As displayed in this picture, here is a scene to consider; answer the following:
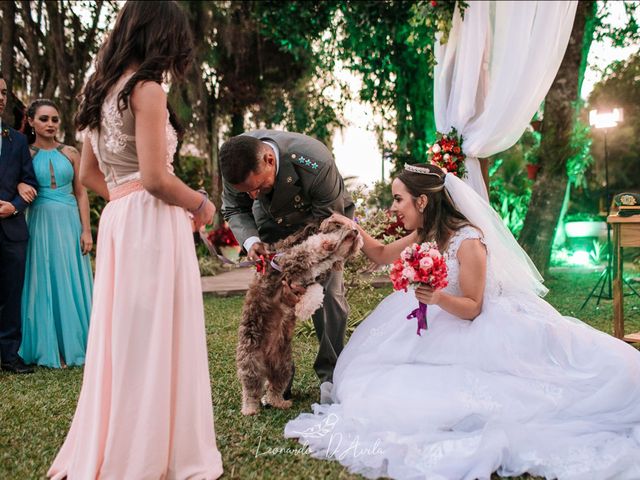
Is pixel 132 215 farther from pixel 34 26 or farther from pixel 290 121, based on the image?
pixel 290 121

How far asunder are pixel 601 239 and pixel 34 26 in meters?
14.6

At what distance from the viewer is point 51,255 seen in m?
5.13

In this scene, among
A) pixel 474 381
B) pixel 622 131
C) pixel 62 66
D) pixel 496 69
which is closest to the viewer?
pixel 474 381

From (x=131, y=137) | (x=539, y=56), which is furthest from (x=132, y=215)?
(x=539, y=56)

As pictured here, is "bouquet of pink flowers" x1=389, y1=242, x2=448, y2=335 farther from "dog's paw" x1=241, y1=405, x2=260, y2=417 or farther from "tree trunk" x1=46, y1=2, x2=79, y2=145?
"tree trunk" x1=46, y1=2, x2=79, y2=145

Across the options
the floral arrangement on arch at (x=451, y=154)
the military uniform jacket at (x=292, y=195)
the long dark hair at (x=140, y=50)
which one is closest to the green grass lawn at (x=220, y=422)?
the military uniform jacket at (x=292, y=195)

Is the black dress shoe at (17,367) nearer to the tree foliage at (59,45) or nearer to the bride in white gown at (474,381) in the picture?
the bride in white gown at (474,381)

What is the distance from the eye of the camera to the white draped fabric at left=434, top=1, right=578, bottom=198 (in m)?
5.57

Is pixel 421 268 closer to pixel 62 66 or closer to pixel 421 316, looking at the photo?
pixel 421 316

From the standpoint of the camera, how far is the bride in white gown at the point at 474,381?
2727 millimetres


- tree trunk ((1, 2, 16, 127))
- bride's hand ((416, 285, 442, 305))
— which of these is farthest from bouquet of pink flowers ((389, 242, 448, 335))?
tree trunk ((1, 2, 16, 127))

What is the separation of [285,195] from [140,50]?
1.40 metres

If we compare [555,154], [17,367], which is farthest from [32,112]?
[555,154]

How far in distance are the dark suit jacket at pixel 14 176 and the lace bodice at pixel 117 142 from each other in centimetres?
268
